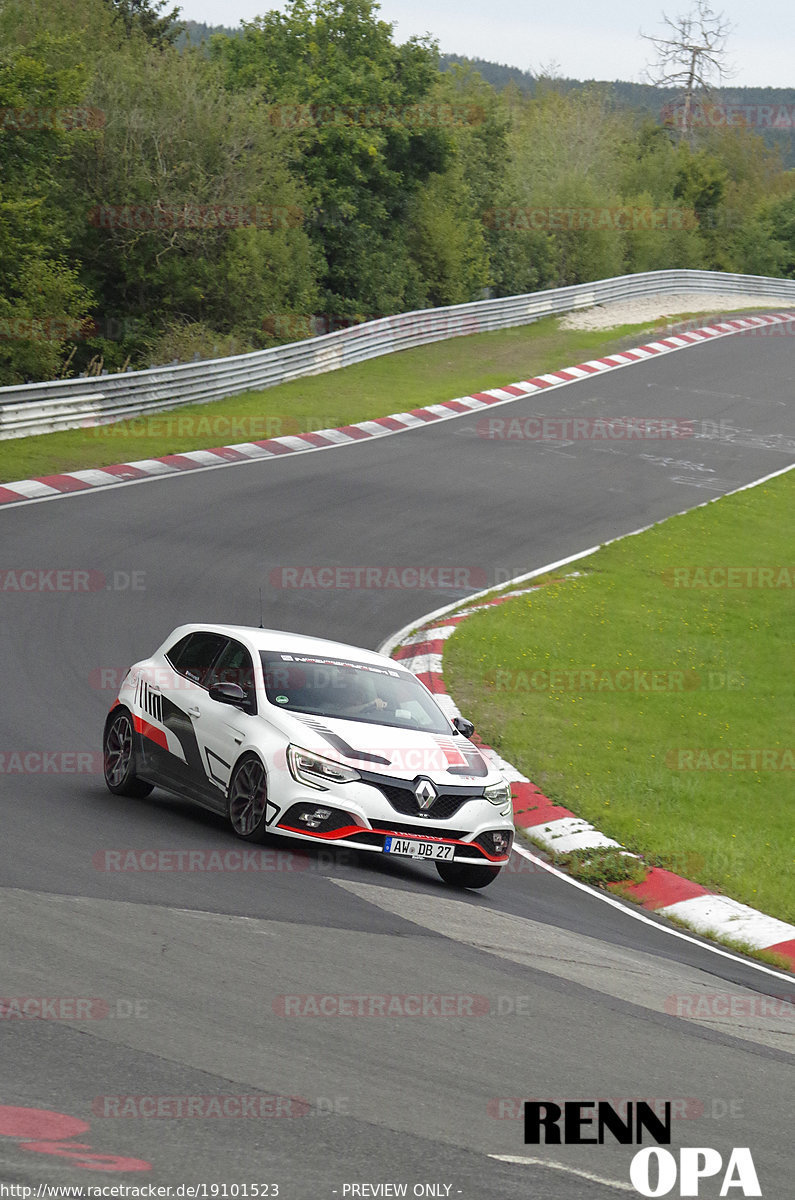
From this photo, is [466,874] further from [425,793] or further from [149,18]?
[149,18]

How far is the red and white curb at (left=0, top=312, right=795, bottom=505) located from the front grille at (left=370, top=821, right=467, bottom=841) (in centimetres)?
1406

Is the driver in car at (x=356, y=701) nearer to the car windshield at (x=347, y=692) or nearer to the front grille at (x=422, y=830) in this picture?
the car windshield at (x=347, y=692)

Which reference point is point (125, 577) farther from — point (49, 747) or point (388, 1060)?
point (388, 1060)

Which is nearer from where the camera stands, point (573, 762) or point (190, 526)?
point (573, 762)

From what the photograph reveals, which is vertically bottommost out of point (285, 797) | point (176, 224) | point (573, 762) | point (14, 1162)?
point (573, 762)

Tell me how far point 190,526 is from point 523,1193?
16910 mm

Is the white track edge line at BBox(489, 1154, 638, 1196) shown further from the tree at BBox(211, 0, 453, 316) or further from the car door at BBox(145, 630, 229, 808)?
the tree at BBox(211, 0, 453, 316)

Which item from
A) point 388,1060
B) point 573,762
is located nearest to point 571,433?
point 573,762

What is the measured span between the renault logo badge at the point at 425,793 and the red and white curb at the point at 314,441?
13946 mm

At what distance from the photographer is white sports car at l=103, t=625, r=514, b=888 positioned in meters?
9.18

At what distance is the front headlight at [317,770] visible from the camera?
915 cm

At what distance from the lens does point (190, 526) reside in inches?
826

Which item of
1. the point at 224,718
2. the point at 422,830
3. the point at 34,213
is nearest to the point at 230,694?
the point at 224,718

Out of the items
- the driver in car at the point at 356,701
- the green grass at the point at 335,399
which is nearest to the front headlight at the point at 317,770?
the driver in car at the point at 356,701
